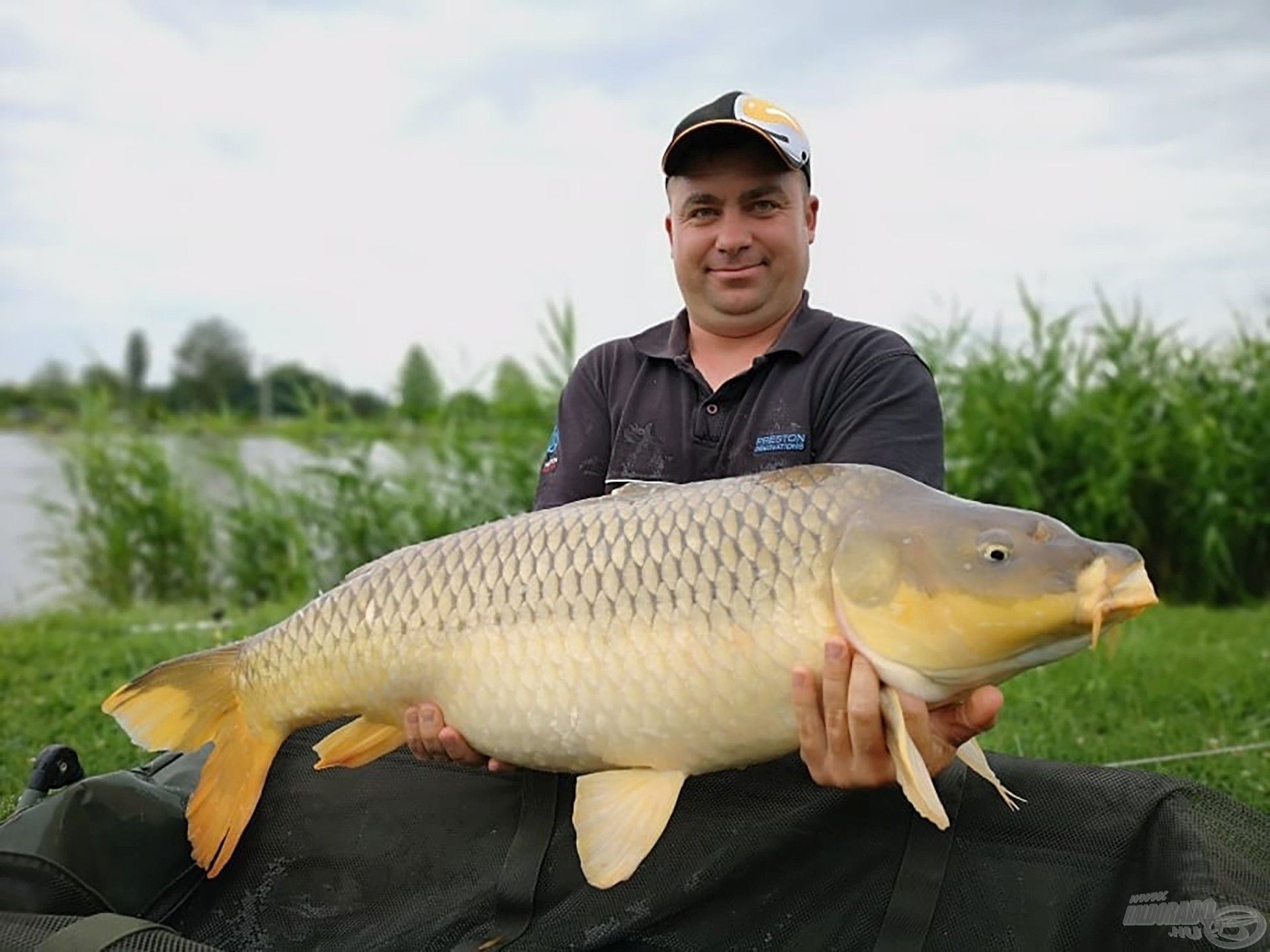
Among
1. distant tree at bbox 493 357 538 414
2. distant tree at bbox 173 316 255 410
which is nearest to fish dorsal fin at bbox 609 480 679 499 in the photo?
distant tree at bbox 493 357 538 414

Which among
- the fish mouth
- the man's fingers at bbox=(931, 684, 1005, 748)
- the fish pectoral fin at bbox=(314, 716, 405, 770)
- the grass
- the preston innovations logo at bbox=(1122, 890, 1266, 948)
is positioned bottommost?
the grass

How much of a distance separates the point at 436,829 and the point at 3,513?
868cm

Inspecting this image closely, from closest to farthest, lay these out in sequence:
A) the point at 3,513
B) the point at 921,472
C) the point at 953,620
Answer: the point at 953,620 < the point at 921,472 < the point at 3,513

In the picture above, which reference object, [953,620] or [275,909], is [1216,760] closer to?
[953,620]

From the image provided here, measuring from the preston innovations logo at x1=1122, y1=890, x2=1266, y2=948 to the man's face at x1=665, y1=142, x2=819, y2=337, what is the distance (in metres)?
1.00

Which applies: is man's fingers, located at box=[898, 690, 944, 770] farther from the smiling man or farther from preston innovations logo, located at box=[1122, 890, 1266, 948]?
preston innovations logo, located at box=[1122, 890, 1266, 948]

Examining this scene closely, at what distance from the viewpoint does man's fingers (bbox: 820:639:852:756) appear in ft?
4.15

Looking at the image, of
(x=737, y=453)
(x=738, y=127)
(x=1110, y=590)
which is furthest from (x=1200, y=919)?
(x=738, y=127)

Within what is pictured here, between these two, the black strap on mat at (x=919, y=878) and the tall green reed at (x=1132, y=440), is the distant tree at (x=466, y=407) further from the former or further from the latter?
the black strap on mat at (x=919, y=878)

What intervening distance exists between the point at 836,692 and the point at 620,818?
0.29m

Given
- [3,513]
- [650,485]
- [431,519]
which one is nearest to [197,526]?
[431,519]

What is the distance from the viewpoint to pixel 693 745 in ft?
4.44

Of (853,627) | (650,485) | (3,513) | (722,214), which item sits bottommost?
(3,513)

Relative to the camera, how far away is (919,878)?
59.9 inches
